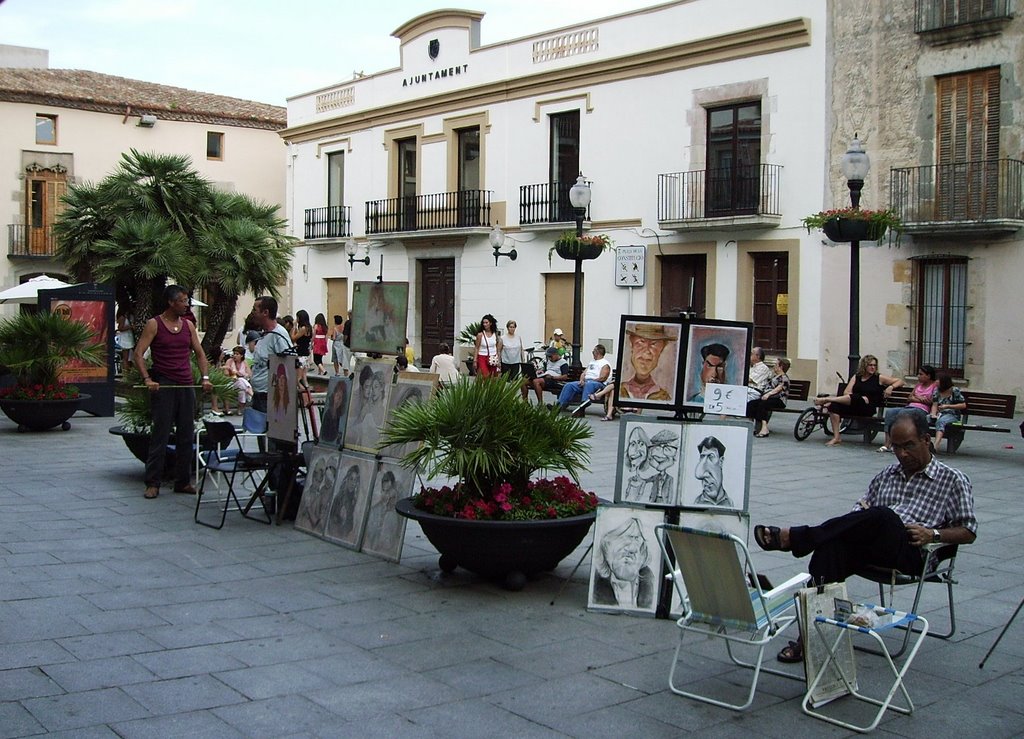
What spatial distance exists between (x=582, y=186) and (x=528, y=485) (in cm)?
1410

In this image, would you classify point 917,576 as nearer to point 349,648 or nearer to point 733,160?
point 349,648

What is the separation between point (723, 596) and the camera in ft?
16.1

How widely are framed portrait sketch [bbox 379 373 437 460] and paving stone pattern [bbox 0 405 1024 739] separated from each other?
0.71 metres

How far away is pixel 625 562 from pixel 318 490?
279cm

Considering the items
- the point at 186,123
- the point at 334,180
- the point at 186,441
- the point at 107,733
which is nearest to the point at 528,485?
the point at 107,733

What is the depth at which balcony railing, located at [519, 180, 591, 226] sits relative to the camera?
25.9 meters

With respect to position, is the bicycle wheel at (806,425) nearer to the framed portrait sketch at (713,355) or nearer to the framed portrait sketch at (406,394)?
the framed portrait sketch at (406,394)

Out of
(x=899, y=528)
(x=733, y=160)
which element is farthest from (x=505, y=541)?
(x=733, y=160)

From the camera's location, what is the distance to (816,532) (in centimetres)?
550

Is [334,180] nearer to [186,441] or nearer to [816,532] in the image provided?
[186,441]

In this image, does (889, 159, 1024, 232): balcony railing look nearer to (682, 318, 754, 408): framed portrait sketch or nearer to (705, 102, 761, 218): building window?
(705, 102, 761, 218): building window

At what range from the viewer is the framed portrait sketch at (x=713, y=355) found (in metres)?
6.64

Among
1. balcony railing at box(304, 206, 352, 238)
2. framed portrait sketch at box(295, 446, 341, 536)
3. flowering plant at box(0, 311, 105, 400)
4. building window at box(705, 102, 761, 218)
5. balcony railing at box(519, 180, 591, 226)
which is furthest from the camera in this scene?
balcony railing at box(304, 206, 352, 238)

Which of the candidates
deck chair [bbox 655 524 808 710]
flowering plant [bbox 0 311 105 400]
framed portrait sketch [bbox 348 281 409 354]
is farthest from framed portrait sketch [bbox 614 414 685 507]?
flowering plant [bbox 0 311 105 400]
